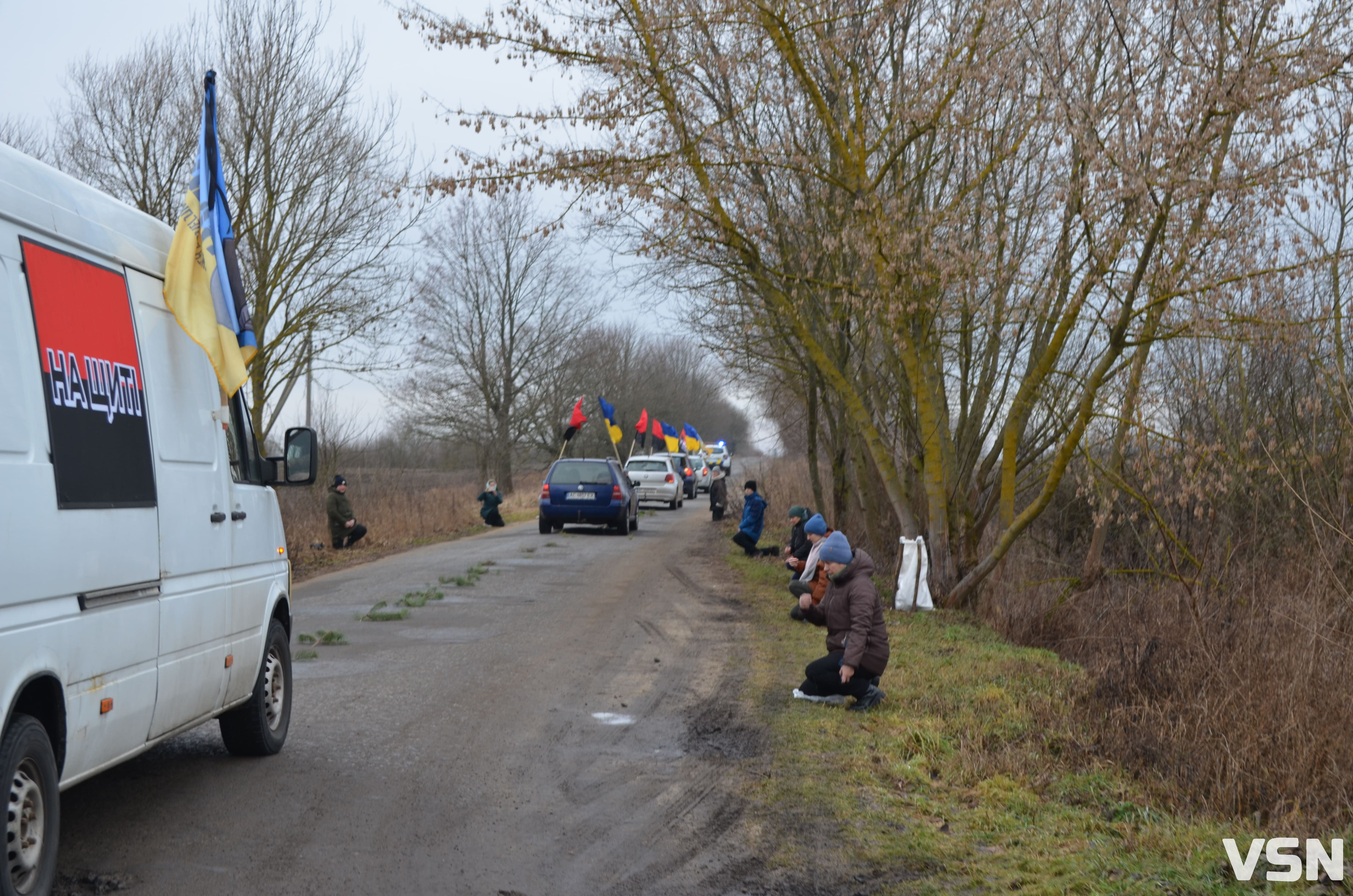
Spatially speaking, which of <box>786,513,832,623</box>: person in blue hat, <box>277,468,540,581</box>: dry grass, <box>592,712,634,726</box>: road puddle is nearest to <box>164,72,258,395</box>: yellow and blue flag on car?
<box>592,712,634,726</box>: road puddle

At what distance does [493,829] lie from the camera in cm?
547

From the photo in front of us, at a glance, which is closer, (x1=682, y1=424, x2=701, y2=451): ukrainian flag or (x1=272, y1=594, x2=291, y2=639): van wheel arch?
(x1=272, y1=594, x2=291, y2=639): van wheel arch

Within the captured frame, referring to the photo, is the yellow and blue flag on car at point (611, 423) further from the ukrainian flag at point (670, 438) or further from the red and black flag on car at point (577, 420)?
the ukrainian flag at point (670, 438)

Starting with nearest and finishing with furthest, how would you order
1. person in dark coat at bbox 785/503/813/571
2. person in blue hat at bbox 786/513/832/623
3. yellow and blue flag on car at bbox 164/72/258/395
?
1. yellow and blue flag on car at bbox 164/72/258/395
2. person in blue hat at bbox 786/513/832/623
3. person in dark coat at bbox 785/503/813/571

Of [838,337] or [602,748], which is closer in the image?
[602,748]

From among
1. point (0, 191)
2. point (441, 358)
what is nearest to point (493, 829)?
point (0, 191)

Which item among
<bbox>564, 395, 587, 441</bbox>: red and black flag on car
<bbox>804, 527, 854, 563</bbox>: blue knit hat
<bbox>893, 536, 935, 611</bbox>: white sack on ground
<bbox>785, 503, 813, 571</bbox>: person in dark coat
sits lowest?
<bbox>893, 536, 935, 611</bbox>: white sack on ground

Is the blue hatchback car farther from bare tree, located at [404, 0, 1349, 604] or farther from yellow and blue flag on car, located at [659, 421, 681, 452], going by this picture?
yellow and blue flag on car, located at [659, 421, 681, 452]

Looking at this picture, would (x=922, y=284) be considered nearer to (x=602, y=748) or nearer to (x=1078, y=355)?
(x=1078, y=355)

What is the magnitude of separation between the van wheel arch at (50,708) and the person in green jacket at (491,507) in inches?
1065

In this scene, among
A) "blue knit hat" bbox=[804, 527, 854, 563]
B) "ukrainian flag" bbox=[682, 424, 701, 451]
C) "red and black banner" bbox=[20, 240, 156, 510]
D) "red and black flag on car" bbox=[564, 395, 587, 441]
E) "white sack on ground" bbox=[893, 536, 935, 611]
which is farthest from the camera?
"ukrainian flag" bbox=[682, 424, 701, 451]

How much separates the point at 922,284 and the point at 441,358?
4030 cm

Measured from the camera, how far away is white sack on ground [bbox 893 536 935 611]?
50.1ft

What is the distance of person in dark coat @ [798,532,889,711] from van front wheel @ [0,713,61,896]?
5490mm
